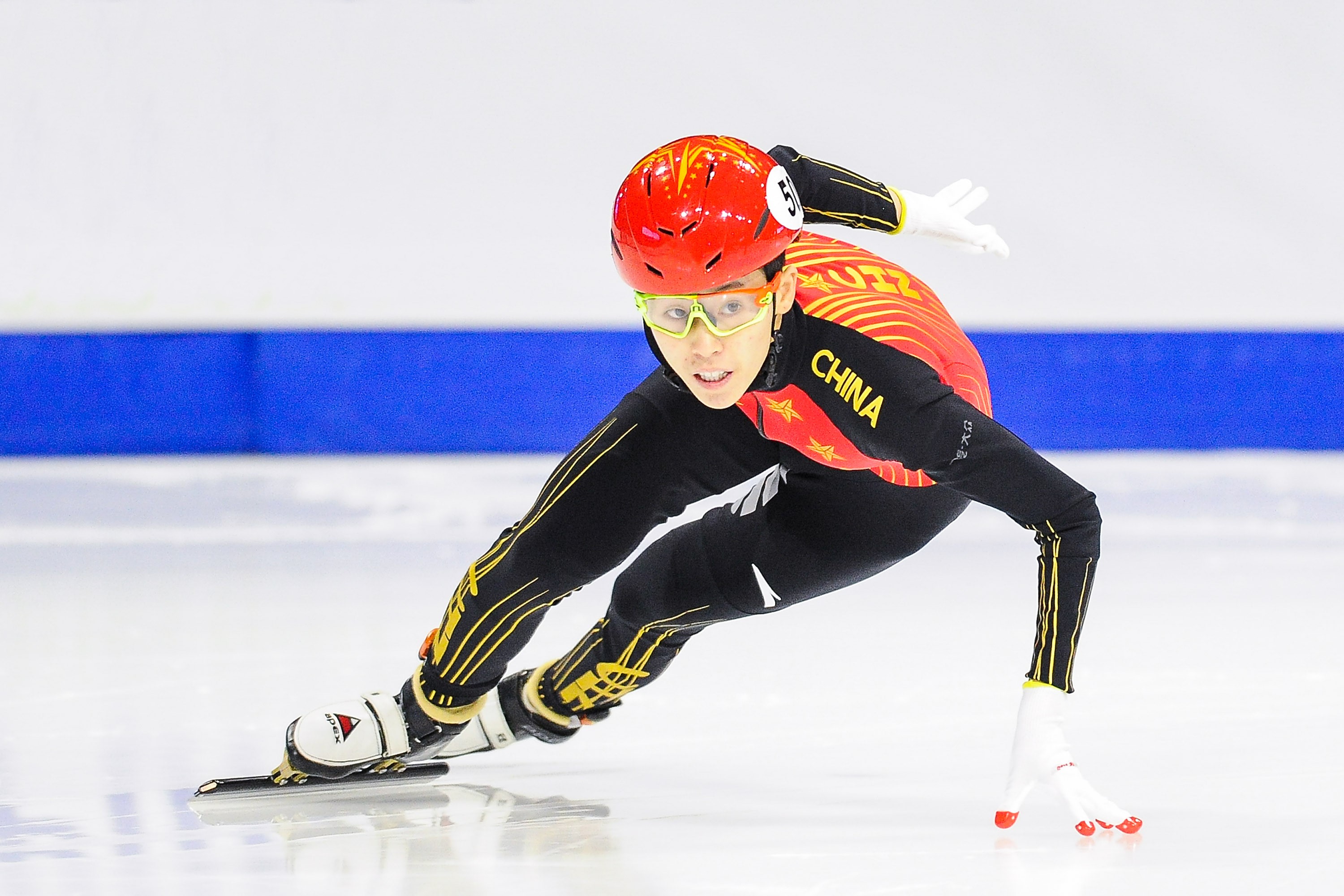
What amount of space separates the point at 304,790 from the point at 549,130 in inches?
139

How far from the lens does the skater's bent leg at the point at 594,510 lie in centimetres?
201

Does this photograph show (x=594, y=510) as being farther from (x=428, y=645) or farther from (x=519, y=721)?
(x=519, y=721)

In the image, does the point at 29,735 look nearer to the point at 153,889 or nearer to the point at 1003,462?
the point at 153,889

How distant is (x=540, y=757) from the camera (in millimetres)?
2393

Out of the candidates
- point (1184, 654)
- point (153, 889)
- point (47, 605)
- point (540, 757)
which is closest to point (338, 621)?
point (47, 605)

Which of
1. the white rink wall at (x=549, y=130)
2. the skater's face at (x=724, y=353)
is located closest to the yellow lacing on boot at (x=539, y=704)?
the skater's face at (x=724, y=353)

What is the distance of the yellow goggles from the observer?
70.1 inches

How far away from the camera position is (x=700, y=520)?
2199 millimetres

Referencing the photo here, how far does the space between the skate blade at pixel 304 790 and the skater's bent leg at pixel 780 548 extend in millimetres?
411

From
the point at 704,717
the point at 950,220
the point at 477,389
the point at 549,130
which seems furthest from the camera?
the point at 477,389

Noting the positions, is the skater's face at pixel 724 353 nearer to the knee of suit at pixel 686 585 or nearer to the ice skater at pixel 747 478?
the ice skater at pixel 747 478

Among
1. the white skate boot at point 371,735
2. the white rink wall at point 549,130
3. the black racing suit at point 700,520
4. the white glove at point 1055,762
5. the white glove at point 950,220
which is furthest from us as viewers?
the white rink wall at point 549,130

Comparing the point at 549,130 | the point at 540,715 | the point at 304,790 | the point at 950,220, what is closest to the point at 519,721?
the point at 540,715

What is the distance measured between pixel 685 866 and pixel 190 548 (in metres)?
2.76
